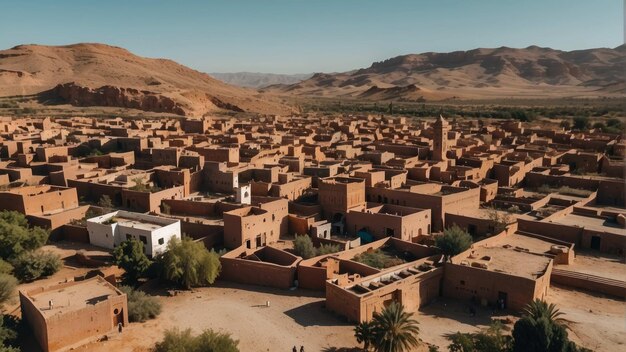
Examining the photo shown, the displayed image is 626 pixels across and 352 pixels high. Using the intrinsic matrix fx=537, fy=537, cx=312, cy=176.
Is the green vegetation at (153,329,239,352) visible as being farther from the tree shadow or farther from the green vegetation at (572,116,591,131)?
the green vegetation at (572,116,591,131)

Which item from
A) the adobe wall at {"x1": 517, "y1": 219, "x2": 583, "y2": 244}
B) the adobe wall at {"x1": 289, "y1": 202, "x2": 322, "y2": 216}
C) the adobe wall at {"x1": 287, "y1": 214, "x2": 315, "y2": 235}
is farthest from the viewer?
the adobe wall at {"x1": 289, "y1": 202, "x2": 322, "y2": 216}

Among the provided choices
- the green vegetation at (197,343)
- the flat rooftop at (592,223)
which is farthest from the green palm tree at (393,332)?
the flat rooftop at (592,223)

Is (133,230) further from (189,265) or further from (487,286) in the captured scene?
(487,286)

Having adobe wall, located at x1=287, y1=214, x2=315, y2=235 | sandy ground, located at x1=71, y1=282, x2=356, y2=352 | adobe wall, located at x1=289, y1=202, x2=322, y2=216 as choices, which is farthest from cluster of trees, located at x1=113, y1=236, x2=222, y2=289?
adobe wall, located at x1=289, y1=202, x2=322, y2=216

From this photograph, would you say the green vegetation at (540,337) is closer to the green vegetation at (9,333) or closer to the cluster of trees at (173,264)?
the cluster of trees at (173,264)

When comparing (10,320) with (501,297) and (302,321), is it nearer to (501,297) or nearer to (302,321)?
(302,321)

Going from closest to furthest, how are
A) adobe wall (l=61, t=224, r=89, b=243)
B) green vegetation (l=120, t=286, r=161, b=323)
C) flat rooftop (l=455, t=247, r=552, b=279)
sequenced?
green vegetation (l=120, t=286, r=161, b=323)
flat rooftop (l=455, t=247, r=552, b=279)
adobe wall (l=61, t=224, r=89, b=243)

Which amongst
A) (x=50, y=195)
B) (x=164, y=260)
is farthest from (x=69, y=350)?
(x=50, y=195)

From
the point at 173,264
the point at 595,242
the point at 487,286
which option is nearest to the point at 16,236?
the point at 173,264
